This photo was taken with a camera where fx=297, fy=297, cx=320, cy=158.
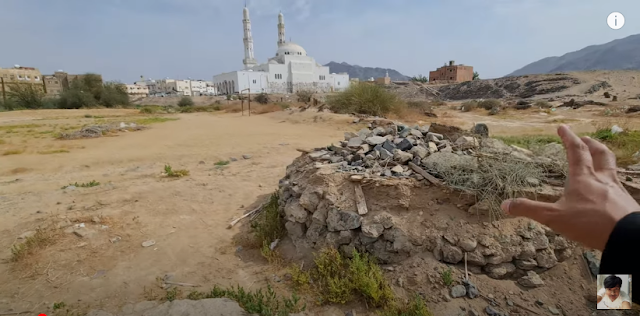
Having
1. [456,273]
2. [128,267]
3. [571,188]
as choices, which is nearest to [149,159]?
[128,267]

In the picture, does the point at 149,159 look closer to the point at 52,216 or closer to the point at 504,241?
the point at 52,216

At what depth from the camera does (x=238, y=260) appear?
3615 mm

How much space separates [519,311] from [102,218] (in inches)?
211

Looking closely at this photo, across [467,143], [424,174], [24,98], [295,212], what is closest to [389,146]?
[424,174]

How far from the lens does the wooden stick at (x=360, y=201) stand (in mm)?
3169

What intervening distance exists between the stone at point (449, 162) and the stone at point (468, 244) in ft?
2.52

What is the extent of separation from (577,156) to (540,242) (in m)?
2.27

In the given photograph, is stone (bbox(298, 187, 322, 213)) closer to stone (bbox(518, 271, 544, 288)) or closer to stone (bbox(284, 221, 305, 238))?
stone (bbox(284, 221, 305, 238))

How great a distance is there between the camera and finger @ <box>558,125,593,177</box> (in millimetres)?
991

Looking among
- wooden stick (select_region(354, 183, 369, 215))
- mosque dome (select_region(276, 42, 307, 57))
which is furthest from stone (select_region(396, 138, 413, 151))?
mosque dome (select_region(276, 42, 307, 57))

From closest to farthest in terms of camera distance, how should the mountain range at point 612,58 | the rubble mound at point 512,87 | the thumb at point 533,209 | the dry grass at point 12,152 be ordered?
the thumb at point 533,209, the dry grass at point 12,152, the rubble mound at point 512,87, the mountain range at point 612,58

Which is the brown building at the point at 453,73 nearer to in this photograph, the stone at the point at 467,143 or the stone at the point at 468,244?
the stone at the point at 467,143

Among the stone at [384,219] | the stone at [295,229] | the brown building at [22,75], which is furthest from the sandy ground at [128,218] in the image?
the brown building at [22,75]

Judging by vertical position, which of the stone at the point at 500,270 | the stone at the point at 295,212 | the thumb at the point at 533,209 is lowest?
the stone at the point at 500,270
